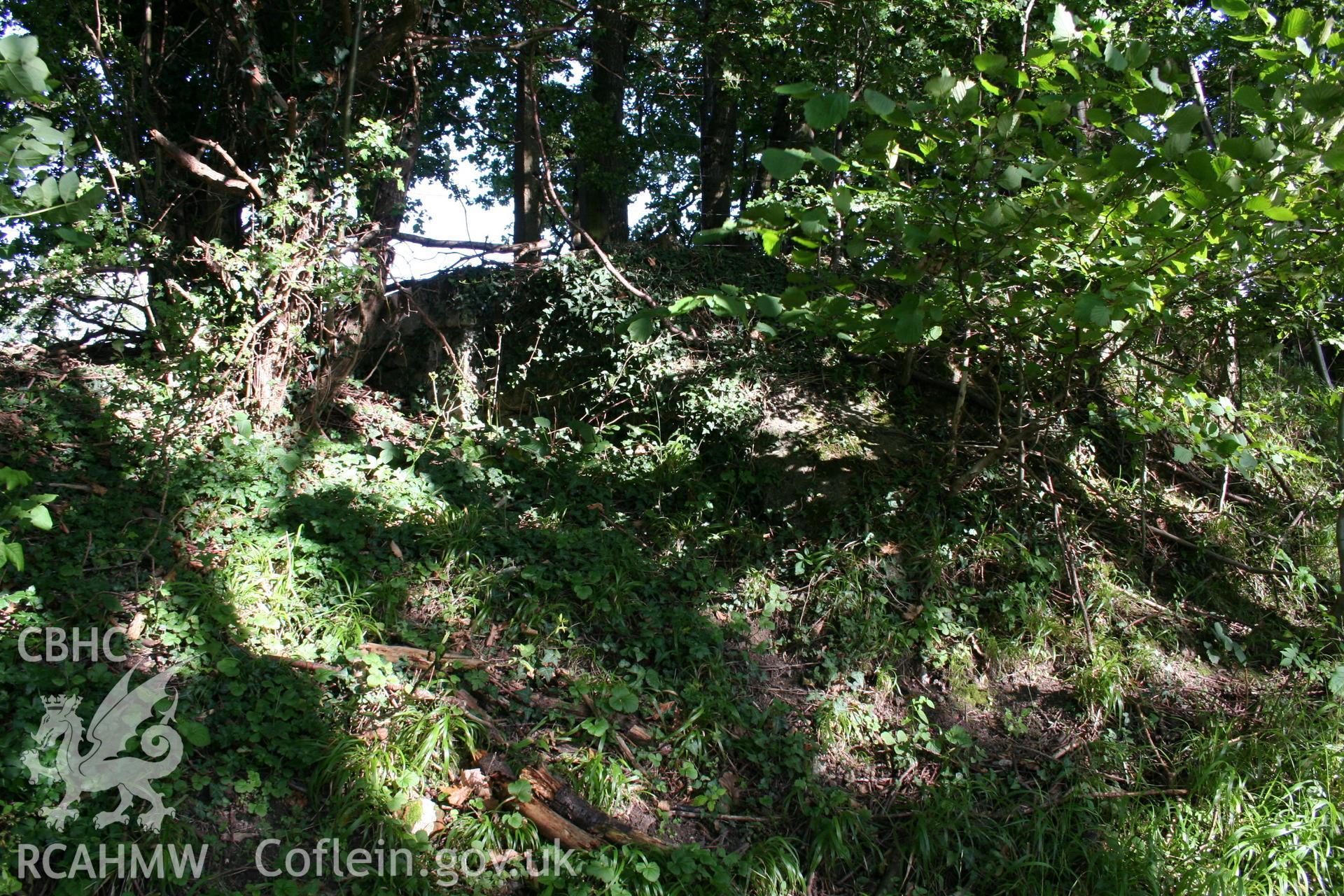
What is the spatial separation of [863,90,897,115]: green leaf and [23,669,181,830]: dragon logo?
3.21m

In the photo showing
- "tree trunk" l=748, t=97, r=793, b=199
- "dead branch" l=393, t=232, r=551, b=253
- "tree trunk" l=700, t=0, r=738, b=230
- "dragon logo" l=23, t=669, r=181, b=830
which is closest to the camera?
"dragon logo" l=23, t=669, r=181, b=830

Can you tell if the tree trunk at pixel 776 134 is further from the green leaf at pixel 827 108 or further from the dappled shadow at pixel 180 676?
the green leaf at pixel 827 108

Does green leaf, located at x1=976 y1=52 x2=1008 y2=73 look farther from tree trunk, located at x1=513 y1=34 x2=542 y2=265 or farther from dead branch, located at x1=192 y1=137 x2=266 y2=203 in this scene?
tree trunk, located at x1=513 y1=34 x2=542 y2=265

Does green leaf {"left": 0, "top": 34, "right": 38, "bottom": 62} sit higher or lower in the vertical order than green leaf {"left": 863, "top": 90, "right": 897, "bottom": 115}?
lower

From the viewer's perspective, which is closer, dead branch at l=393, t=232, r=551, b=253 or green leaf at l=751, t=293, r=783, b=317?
green leaf at l=751, t=293, r=783, b=317

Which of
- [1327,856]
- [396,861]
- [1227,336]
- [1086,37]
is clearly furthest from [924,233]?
[1227,336]

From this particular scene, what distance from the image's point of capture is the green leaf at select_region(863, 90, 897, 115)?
2.14m

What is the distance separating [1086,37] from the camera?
8.45ft

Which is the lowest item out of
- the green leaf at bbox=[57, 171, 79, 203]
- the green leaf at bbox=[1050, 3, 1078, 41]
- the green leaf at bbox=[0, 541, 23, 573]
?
the green leaf at bbox=[0, 541, 23, 573]

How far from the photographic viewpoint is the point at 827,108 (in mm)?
2057

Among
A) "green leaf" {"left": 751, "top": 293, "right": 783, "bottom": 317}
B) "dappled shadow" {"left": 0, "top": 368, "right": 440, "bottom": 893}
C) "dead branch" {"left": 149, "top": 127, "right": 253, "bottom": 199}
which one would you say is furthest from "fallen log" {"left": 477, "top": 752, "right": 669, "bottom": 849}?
"dead branch" {"left": 149, "top": 127, "right": 253, "bottom": 199}

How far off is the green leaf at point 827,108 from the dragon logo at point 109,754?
10.1 ft

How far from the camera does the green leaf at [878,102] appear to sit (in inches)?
84.4

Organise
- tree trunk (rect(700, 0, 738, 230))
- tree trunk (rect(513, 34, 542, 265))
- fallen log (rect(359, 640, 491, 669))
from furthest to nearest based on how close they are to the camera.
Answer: tree trunk (rect(700, 0, 738, 230)), tree trunk (rect(513, 34, 542, 265)), fallen log (rect(359, 640, 491, 669))
